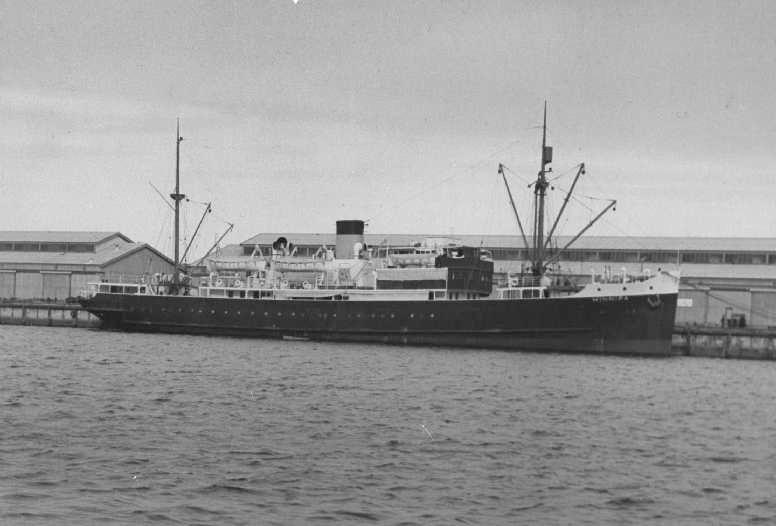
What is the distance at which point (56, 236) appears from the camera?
101m

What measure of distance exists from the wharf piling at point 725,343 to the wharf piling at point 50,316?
48216mm

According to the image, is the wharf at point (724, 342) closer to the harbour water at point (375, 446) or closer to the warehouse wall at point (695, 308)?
the warehouse wall at point (695, 308)

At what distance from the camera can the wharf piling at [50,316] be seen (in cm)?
8594

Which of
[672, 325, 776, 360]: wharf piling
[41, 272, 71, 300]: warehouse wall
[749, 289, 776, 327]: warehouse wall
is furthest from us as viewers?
[41, 272, 71, 300]: warehouse wall

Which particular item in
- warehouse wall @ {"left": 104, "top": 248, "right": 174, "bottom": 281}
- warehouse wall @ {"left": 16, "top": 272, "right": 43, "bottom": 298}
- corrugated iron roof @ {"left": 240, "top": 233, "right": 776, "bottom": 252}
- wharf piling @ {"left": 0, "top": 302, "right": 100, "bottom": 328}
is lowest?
wharf piling @ {"left": 0, "top": 302, "right": 100, "bottom": 328}

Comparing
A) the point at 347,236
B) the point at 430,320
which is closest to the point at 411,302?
the point at 430,320

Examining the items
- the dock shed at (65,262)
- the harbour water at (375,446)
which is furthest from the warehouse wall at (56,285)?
the harbour water at (375,446)

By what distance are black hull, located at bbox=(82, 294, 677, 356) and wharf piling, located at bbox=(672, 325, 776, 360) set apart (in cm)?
526

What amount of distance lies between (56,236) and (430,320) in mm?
51236

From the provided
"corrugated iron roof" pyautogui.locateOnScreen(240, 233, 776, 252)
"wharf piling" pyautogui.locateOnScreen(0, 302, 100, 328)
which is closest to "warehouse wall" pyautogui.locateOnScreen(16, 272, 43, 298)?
"wharf piling" pyautogui.locateOnScreen(0, 302, 100, 328)

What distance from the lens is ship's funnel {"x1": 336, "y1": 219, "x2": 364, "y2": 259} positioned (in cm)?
7519

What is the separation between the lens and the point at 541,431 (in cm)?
2722

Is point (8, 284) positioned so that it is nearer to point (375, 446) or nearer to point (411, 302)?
point (411, 302)

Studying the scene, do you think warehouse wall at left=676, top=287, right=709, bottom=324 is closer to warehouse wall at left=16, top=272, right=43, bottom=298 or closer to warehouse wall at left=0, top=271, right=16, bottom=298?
warehouse wall at left=16, top=272, right=43, bottom=298
